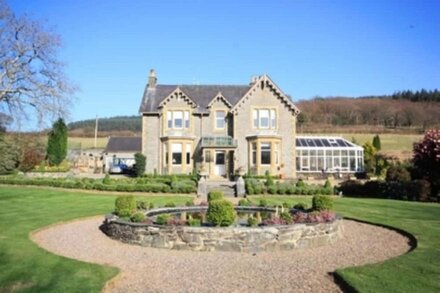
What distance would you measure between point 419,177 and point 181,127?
21109 millimetres

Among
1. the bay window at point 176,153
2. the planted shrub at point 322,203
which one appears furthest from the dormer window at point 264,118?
the planted shrub at point 322,203

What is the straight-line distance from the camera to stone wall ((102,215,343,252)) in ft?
39.3

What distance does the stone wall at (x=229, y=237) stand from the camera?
12.0m

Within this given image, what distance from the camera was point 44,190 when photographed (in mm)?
29297

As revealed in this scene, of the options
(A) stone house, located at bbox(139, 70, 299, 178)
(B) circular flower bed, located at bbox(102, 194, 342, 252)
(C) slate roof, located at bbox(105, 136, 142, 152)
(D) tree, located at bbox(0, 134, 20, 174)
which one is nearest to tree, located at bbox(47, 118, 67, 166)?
(D) tree, located at bbox(0, 134, 20, 174)

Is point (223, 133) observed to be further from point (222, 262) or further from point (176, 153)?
point (222, 262)

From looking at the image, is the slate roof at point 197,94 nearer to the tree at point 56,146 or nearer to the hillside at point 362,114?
the tree at point 56,146

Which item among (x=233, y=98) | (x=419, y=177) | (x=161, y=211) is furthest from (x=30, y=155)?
(x=419, y=177)

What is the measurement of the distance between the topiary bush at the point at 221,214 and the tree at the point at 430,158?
19.1 meters

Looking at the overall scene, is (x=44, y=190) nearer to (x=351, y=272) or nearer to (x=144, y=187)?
(x=144, y=187)

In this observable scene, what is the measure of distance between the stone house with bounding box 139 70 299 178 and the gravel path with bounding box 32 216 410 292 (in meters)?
23.7

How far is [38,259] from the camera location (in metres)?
10.2

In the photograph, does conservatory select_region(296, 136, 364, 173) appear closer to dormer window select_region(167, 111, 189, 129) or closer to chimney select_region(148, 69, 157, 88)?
dormer window select_region(167, 111, 189, 129)

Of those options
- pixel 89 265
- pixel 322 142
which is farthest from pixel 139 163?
pixel 89 265
